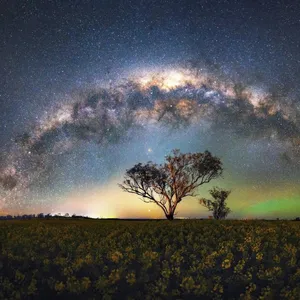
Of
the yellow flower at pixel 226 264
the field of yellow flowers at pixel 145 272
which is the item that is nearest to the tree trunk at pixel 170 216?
the field of yellow flowers at pixel 145 272

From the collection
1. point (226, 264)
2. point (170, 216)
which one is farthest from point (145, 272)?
point (170, 216)

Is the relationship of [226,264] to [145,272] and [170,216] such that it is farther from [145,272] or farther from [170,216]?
[170,216]

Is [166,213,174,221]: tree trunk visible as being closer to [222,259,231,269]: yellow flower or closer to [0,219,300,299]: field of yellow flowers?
[0,219,300,299]: field of yellow flowers

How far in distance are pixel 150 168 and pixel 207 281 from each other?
57548 mm

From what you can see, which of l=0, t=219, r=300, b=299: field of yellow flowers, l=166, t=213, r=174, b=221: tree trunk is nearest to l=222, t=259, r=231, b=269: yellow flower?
l=0, t=219, r=300, b=299: field of yellow flowers

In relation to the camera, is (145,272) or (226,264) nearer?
(145,272)

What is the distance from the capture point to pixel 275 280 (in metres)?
10.7

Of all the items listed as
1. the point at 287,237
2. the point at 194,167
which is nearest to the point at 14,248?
the point at 287,237

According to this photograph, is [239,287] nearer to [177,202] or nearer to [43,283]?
[43,283]

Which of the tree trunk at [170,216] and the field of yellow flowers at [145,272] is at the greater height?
the tree trunk at [170,216]

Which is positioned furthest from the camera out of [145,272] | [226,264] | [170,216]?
[170,216]

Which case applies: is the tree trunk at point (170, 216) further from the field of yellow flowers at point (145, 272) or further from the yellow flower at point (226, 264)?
Result: the yellow flower at point (226, 264)

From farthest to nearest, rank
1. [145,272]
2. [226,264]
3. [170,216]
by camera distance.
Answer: [170,216], [226,264], [145,272]

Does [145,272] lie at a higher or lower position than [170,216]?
lower
